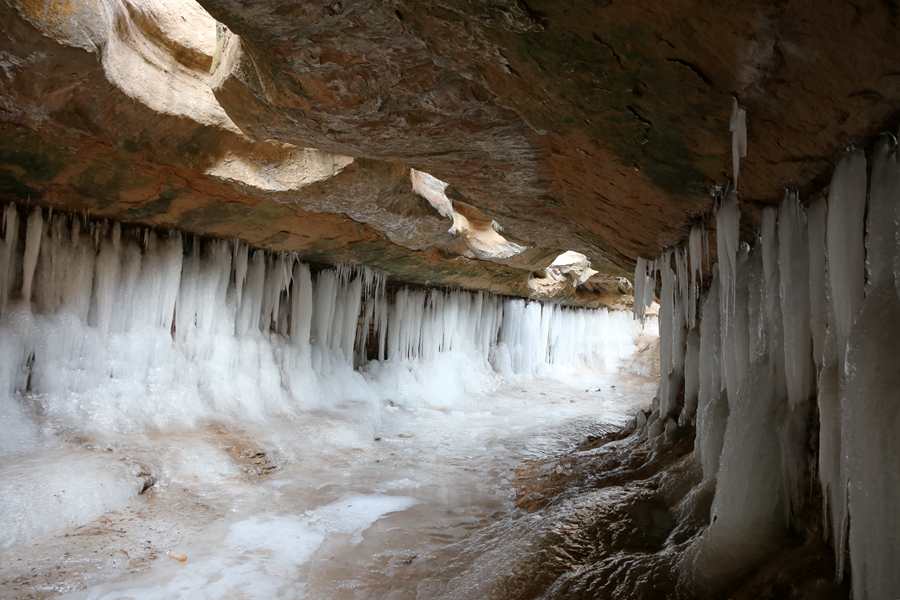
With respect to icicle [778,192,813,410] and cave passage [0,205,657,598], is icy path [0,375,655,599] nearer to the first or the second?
cave passage [0,205,657,598]

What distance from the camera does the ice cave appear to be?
219cm

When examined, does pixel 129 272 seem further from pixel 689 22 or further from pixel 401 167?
pixel 689 22

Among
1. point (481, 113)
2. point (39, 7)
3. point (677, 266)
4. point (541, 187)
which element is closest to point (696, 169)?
point (481, 113)

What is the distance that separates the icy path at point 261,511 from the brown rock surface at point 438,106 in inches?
112

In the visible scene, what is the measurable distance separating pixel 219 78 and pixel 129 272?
3893mm

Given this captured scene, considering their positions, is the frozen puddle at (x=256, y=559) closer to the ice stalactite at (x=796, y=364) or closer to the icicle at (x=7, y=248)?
the ice stalactite at (x=796, y=364)

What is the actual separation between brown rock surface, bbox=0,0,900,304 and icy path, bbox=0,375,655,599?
2843 mm

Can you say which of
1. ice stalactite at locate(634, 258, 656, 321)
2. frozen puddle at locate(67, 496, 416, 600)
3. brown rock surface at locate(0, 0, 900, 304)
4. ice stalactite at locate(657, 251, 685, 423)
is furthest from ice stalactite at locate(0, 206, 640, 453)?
ice stalactite at locate(657, 251, 685, 423)

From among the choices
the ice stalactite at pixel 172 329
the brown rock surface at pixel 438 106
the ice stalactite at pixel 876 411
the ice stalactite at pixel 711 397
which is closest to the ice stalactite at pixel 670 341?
the brown rock surface at pixel 438 106

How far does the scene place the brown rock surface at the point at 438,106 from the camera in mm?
2053

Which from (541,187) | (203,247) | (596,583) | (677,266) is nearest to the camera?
(596,583)

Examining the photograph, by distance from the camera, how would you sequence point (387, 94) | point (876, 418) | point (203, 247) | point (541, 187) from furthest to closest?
point (203, 247)
point (541, 187)
point (387, 94)
point (876, 418)

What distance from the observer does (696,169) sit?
3258mm

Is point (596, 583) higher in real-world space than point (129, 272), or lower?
lower
